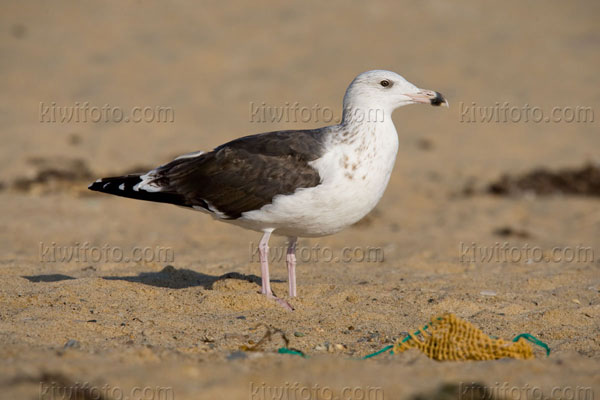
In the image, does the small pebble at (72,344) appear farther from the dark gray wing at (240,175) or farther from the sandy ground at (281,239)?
the dark gray wing at (240,175)

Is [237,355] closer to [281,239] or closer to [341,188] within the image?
[341,188]

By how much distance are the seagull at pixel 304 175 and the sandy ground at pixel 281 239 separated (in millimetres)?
647

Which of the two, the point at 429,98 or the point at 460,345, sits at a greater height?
the point at 429,98

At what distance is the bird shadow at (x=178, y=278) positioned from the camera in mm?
6527

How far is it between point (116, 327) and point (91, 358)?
111 cm

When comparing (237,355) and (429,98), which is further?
(429,98)

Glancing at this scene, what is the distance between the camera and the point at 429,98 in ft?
20.1

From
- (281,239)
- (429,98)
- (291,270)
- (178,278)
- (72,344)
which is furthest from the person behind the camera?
(281,239)

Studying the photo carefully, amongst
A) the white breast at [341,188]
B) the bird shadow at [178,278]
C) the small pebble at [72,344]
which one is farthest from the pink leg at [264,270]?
the small pebble at [72,344]

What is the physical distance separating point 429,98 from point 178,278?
9.04ft

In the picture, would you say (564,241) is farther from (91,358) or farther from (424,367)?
(91,358)

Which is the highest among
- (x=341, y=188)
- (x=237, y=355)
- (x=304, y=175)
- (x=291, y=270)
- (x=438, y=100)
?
(x=438, y=100)

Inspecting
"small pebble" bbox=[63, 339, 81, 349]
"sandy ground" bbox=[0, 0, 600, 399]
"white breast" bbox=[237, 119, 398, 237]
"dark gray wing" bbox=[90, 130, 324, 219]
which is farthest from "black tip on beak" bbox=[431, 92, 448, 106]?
"small pebble" bbox=[63, 339, 81, 349]

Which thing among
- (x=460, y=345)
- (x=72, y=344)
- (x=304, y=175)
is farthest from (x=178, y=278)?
(x=460, y=345)
